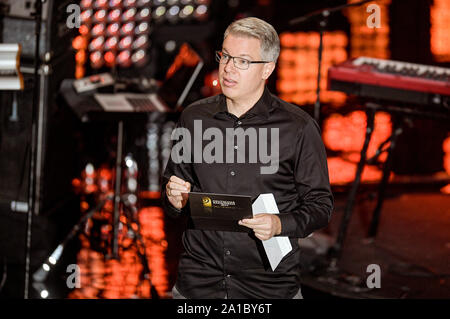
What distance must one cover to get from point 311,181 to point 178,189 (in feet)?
1.66

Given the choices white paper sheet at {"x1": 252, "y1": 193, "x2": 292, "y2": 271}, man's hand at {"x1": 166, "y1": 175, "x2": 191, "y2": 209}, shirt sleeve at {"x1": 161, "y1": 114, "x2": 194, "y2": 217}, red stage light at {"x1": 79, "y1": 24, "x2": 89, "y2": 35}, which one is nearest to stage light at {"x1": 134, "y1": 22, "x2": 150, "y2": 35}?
red stage light at {"x1": 79, "y1": 24, "x2": 89, "y2": 35}

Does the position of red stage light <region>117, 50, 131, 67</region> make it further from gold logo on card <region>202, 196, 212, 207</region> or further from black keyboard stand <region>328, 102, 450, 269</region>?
gold logo on card <region>202, 196, 212, 207</region>

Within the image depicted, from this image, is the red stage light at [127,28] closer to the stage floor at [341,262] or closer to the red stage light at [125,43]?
the red stage light at [125,43]

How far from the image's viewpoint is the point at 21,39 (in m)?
4.94

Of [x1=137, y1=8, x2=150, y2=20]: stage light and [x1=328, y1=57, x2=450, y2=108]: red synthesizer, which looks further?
[x1=137, y1=8, x2=150, y2=20]: stage light

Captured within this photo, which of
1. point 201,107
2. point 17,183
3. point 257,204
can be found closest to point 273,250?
point 257,204

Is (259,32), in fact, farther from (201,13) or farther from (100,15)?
(201,13)

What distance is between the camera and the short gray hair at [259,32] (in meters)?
2.63

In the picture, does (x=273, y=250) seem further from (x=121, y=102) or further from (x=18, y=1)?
(x=18, y=1)

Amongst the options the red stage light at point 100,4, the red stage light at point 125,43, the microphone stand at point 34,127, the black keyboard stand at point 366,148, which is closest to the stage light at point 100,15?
the red stage light at point 100,4

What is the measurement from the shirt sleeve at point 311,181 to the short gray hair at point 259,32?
32 cm

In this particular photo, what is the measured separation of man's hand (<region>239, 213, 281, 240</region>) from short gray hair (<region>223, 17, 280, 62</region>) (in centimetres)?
63

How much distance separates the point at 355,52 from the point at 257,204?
5.07m

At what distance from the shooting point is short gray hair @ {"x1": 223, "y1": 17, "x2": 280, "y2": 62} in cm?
263
